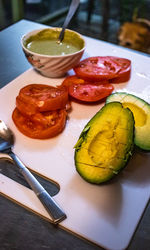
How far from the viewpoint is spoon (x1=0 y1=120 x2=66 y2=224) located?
775mm

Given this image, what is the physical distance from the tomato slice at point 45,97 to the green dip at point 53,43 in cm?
22

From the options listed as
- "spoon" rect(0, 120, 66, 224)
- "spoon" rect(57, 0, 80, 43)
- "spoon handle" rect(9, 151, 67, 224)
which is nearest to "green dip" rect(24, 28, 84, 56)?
"spoon" rect(57, 0, 80, 43)

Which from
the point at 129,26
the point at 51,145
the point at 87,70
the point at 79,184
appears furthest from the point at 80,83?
the point at 129,26

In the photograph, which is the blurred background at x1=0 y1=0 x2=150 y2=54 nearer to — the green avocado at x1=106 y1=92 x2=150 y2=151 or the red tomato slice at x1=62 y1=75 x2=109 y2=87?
the red tomato slice at x1=62 y1=75 x2=109 y2=87

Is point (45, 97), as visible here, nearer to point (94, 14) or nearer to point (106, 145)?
point (106, 145)

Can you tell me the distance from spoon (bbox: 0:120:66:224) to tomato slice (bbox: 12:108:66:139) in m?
0.05

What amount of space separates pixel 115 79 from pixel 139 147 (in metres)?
0.49

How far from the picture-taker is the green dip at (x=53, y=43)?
1.29 meters

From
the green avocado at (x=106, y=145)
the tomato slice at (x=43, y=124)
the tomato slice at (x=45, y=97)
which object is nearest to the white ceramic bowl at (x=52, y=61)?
the tomato slice at (x=45, y=97)

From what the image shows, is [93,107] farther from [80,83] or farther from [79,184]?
[79,184]

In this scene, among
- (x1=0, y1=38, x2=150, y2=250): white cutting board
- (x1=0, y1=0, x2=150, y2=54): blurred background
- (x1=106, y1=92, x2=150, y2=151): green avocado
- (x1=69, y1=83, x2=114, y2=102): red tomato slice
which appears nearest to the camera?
(x1=0, y1=38, x2=150, y2=250): white cutting board

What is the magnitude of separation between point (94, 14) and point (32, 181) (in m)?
2.87

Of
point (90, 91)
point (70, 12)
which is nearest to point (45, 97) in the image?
point (90, 91)

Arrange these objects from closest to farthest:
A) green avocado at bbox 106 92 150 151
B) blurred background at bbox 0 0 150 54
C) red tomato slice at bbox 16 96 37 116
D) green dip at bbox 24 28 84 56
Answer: green avocado at bbox 106 92 150 151 → red tomato slice at bbox 16 96 37 116 → green dip at bbox 24 28 84 56 → blurred background at bbox 0 0 150 54
